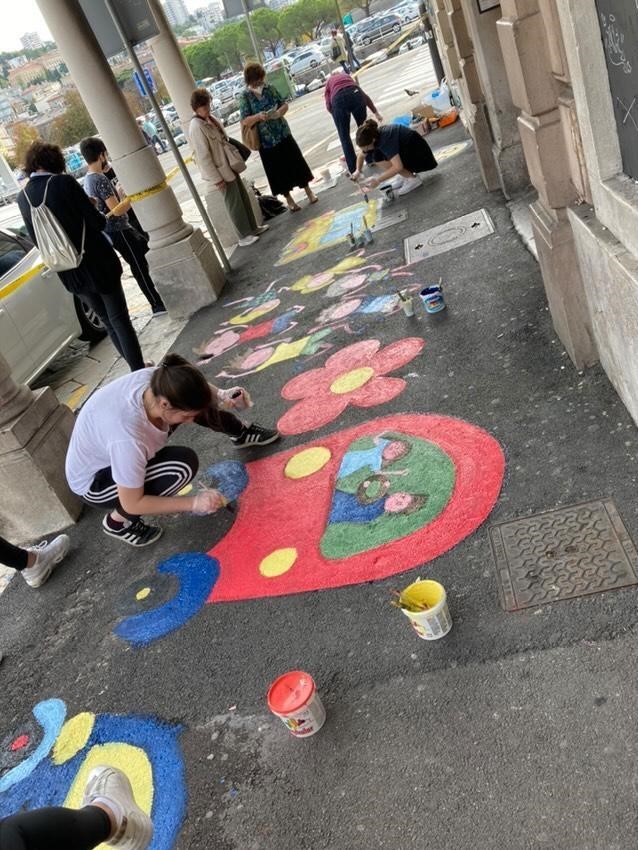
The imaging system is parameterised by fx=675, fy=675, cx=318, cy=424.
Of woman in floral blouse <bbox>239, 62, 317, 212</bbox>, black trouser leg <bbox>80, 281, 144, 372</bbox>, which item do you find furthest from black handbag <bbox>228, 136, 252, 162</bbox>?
black trouser leg <bbox>80, 281, 144, 372</bbox>

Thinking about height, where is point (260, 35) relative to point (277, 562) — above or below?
above

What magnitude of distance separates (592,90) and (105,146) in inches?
224

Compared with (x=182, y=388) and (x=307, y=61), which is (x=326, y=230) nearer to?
(x=182, y=388)

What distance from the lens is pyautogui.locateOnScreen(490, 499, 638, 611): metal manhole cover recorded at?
2586 millimetres

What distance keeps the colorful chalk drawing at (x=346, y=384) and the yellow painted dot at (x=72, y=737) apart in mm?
2145

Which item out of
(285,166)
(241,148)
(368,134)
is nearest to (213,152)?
(241,148)

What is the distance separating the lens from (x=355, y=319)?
225 inches

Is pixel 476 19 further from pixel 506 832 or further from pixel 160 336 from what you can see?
pixel 506 832

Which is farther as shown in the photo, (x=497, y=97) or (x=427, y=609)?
(x=497, y=97)

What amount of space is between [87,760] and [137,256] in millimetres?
6175

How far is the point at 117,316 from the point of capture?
582 cm

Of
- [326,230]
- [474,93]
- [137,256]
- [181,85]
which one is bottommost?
[326,230]

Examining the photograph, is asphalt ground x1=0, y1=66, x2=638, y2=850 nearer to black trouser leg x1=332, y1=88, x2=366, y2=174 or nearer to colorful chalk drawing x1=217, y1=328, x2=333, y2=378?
colorful chalk drawing x1=217, y1=328, x2=333, y2=378

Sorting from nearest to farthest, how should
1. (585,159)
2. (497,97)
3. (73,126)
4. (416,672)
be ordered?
(416,672), (585,159), (497,97), (73,126)
